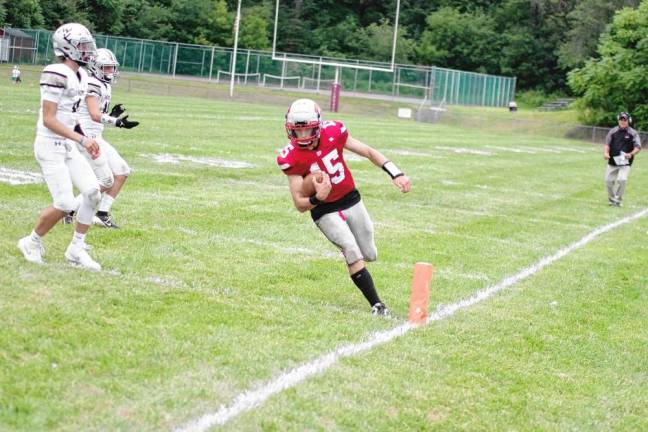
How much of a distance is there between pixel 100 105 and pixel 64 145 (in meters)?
2.41

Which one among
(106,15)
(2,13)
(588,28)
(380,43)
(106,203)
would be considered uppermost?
(588,28)

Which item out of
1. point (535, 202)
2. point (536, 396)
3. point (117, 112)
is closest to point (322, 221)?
point (536, 396)

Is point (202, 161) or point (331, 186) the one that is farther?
point (202, 161)

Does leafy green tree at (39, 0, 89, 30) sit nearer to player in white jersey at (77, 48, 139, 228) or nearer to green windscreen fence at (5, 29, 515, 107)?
green windscreen fence at (5, 29, 515, 107)

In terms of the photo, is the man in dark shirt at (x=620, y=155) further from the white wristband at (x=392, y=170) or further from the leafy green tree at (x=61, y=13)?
the leafy green tree at (x=61, y=13)

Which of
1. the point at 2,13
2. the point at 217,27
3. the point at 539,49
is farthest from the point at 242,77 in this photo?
the point at 539,49

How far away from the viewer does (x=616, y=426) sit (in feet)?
19.9

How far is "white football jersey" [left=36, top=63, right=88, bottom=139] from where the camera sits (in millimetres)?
8336

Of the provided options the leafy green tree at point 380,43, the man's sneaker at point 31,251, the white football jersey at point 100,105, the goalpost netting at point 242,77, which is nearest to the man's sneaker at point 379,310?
the man's sneaker at point 31,251

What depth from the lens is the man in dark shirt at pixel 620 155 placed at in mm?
20203

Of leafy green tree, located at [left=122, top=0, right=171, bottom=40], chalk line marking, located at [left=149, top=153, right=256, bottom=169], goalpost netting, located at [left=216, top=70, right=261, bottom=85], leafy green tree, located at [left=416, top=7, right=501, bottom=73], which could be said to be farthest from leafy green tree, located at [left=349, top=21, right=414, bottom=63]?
chalk line marking, located at [left=149, top=153, right=256, bottom=169]

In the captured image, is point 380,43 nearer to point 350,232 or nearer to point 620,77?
point 620,77

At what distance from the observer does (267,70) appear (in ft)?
216

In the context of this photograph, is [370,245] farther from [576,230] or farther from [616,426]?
[576,230]
